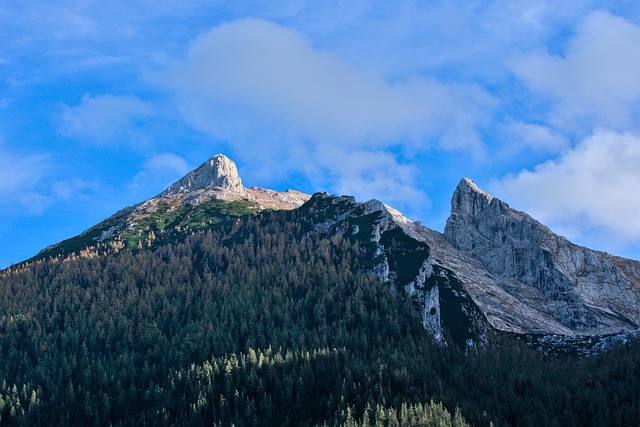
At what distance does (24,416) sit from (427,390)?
133319 mm

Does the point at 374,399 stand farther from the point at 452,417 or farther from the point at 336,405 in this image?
the point at 452,417

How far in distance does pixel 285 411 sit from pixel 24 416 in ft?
286

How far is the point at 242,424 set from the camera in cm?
18275

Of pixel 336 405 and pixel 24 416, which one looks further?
pixel 24 416

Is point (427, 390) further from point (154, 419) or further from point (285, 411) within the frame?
point (154, 419)

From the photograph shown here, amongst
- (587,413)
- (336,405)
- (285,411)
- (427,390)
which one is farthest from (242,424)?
(587,413)

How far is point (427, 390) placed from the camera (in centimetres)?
18888

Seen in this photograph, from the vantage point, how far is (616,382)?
198m

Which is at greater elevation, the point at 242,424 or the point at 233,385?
the point at 233,385

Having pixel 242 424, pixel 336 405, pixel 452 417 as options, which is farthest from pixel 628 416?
pixel 242 424

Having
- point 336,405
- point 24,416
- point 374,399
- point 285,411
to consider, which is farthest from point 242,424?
point 24,416

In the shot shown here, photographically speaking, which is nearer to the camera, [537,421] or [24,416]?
[537,421]

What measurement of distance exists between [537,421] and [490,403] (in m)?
14.4

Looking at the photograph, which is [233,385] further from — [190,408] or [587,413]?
[587,413]
